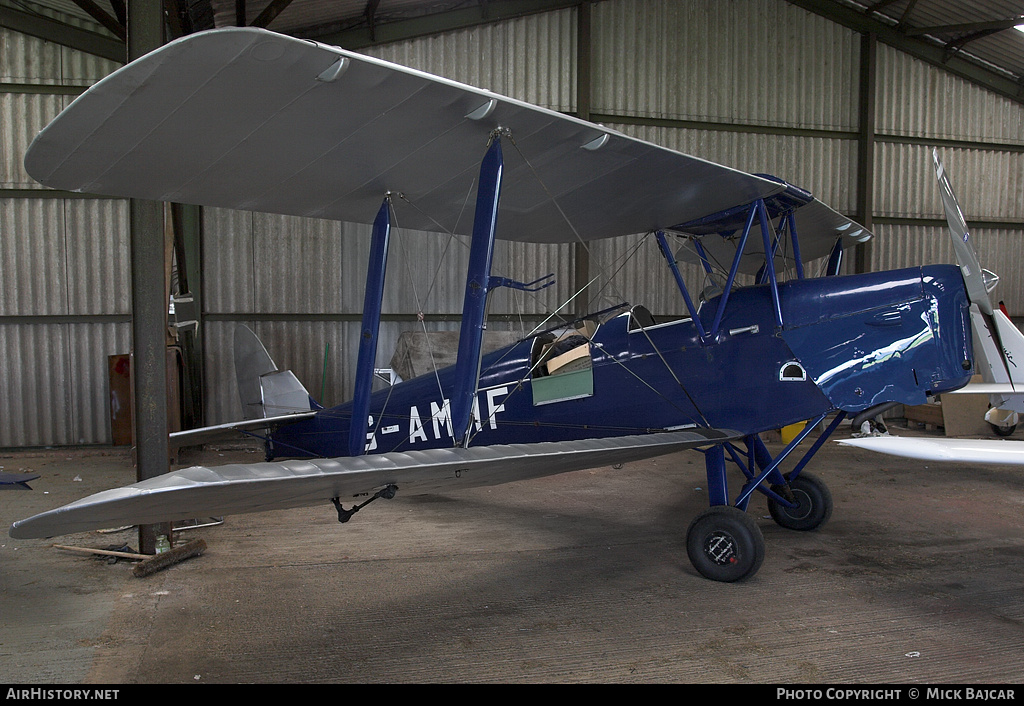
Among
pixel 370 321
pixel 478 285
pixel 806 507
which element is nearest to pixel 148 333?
pixel 370 321

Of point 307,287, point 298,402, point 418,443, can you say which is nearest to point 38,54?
point 307,287

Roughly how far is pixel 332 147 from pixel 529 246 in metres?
7.62

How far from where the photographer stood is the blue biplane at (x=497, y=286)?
2.46 metres

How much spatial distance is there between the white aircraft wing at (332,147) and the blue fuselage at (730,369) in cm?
90

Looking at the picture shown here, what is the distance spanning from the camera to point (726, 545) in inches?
155

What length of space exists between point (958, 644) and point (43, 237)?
11521 millimetres

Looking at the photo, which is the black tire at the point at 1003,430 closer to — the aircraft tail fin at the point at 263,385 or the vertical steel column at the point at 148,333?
the aircraft tail fin at the point at 263,385

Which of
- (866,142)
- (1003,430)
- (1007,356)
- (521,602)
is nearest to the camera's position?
(521,602)

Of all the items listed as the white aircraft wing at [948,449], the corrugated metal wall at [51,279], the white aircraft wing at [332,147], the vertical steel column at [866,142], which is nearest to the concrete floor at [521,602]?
the white aircraft wing at [948,449]

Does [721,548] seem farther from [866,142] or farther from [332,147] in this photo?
[866,142]

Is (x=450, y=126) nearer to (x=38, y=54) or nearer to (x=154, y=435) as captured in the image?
(x=154, y=435)

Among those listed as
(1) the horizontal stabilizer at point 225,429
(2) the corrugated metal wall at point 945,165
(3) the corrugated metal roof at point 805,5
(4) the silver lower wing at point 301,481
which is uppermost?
(3) the corrugated metal roof at point 805,5

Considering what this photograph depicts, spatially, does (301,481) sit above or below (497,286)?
below

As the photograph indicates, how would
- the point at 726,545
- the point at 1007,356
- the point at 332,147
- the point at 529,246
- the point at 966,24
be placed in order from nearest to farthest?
the point at 332,147, the point at 726,545, the point at 1007,356, the point at 529,246, the point at 966,24
